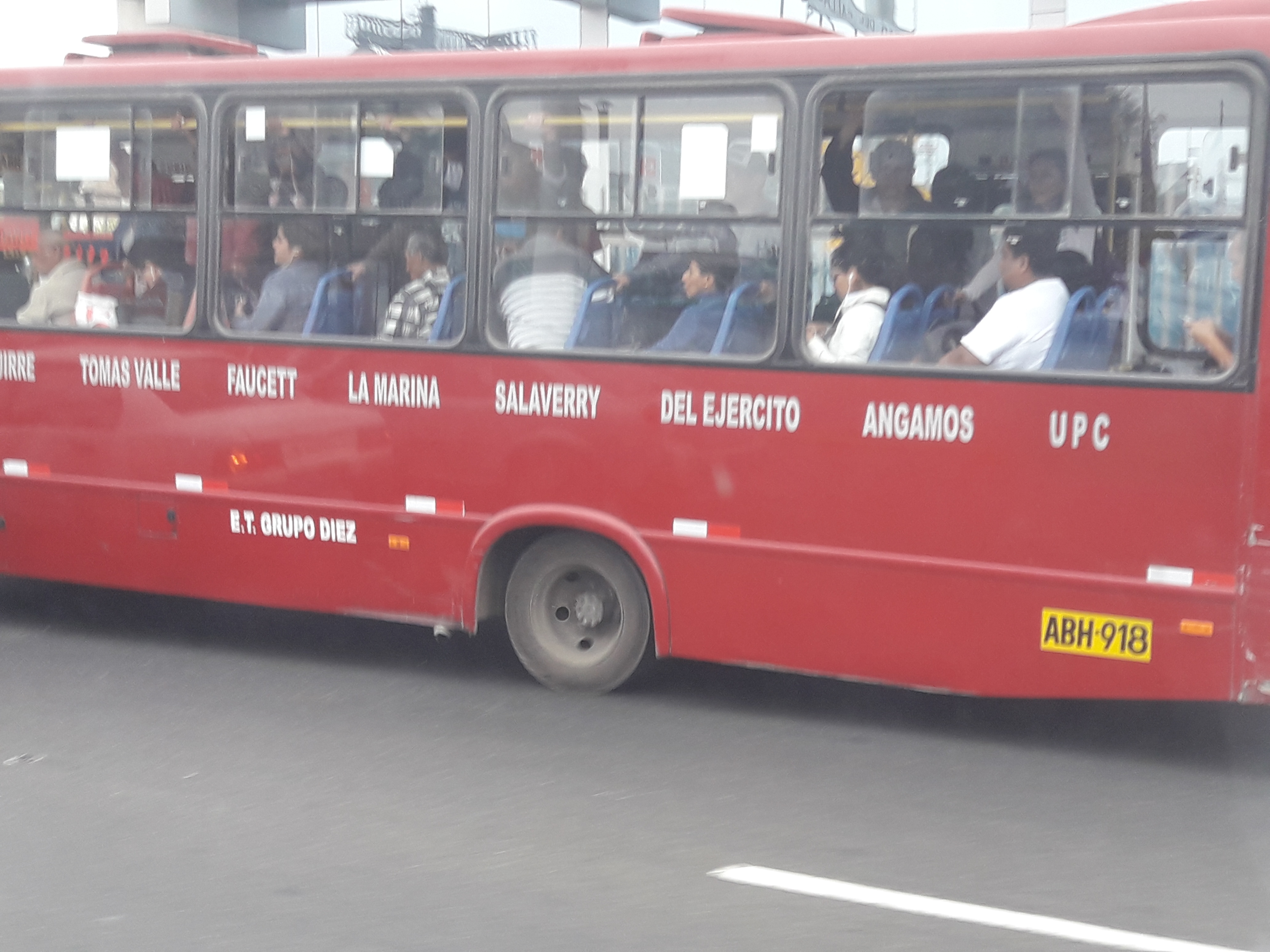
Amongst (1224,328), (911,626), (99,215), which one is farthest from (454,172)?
(1224,328)

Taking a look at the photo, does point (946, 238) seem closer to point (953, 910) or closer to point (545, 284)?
point (545, 284)

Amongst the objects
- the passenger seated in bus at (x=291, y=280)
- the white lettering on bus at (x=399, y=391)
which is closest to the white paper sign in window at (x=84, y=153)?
the passenger seated in bus at (x=291, y=280)

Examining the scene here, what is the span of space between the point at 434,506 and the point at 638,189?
1.79m

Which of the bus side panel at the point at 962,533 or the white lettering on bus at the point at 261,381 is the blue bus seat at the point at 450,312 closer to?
the white lettering on bus at the point at 261,381

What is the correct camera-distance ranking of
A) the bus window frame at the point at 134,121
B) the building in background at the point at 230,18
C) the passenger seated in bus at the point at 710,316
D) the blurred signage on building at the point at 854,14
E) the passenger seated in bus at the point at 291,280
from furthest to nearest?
the building in background at the point at 230,18, the blurred signage on building at the point at 854,14, the bus window frame at the point at 134,121, the passenger seated in bus at the point at 291,280, the passenger seated in bus at the point at 710,316

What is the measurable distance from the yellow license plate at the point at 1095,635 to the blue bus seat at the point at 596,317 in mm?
2283

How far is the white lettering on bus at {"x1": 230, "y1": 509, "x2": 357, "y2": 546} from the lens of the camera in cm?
761

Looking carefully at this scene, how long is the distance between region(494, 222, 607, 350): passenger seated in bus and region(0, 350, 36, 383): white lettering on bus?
286cm

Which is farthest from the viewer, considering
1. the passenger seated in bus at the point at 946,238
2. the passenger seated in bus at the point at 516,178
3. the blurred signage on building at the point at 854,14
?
the blurred signage on building at the point at 854,14

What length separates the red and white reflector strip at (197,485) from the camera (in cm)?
791

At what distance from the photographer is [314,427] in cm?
763

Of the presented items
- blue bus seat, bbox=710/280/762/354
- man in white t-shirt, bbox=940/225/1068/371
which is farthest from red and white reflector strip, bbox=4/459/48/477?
man in white t-shirt, bbox=940/225/1068/371

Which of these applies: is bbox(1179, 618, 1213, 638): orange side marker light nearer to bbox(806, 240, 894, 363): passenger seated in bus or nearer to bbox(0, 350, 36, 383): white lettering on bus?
bbox(806, 240, 894, 363): passenger seated in bus

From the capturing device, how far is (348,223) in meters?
7.48
